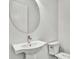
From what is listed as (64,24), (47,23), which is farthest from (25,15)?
(64,24)

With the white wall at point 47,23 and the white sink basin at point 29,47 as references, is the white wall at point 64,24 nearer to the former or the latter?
the white wall at point 47,23

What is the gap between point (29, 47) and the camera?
81 cm

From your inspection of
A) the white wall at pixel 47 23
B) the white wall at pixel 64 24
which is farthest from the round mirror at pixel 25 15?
the white wall at pixel 64 24

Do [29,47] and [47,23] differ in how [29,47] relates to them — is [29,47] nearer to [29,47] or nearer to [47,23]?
[29,47]

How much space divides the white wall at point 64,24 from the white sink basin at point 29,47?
0.30 meters

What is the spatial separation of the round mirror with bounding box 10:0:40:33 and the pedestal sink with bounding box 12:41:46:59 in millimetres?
134

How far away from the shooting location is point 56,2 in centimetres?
98

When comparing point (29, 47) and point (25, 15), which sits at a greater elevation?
point (25, 15)

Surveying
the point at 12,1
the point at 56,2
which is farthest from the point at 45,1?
the point at 12,1

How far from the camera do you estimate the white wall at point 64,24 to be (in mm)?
1022

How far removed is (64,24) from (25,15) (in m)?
0.51

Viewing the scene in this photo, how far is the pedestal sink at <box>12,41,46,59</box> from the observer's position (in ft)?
2.52

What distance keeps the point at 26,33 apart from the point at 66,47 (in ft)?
1.80
